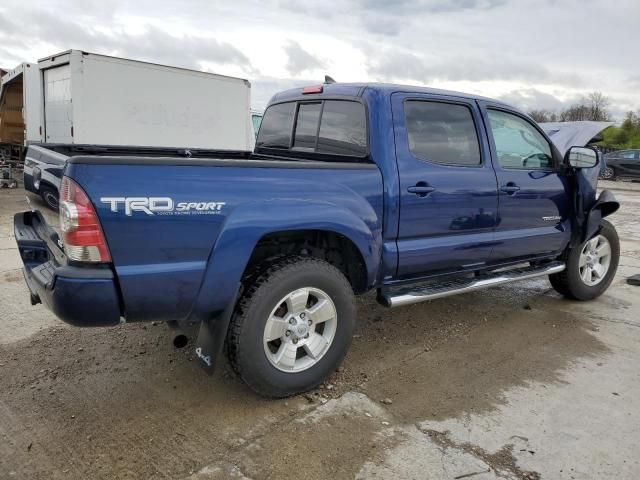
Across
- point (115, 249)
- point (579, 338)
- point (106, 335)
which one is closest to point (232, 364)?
point (115, 249)

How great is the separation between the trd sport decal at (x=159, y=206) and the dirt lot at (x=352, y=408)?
3.88 feet

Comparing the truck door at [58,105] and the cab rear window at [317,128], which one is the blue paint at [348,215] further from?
the truck door at [58,105]

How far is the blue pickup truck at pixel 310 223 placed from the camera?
2.57 metres

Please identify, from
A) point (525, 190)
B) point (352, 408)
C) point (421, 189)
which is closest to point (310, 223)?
point (421, 189)

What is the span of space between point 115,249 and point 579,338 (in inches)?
145

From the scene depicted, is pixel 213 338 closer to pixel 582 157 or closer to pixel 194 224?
pixel 194 224

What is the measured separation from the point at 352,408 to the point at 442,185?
164cm

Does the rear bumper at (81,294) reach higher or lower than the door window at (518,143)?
lower

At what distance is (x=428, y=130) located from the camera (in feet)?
12.6

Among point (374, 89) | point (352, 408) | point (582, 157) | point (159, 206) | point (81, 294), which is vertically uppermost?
point (374, 89)

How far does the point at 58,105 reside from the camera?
11805 mm

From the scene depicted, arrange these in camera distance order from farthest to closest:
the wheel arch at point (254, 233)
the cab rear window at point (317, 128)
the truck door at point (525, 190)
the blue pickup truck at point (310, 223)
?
the truck door at point (525, 190) → the cab rear window at point (317, 128) → the wheel arch at point (254, 233) → the blue pickup truck at point (310, 223)

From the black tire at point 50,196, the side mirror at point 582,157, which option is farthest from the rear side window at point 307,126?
the side mirror at point 582,157

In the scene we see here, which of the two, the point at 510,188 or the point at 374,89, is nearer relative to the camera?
the point at 374,89
